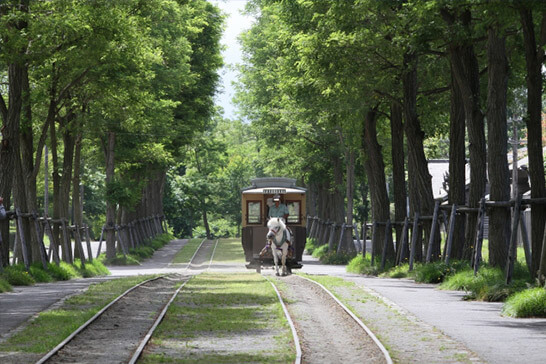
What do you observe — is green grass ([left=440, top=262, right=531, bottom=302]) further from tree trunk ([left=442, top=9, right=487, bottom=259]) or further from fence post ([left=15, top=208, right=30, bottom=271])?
fence post ([left=15, top=208, right=30, bottom=271])

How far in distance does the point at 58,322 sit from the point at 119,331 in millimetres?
1732

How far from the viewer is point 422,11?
23.1 metres

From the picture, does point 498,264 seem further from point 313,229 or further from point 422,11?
point 313,229

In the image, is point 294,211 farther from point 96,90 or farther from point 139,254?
point 139,254

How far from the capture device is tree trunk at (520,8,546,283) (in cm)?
2092

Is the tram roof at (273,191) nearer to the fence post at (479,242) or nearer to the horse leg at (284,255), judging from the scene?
the horse leg at (284,255)

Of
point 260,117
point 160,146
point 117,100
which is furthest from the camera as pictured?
point 260,117

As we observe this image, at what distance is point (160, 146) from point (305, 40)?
72.2 feet

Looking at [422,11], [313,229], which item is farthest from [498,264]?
[313,229]

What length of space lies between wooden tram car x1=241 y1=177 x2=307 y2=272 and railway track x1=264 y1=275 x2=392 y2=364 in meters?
14.5

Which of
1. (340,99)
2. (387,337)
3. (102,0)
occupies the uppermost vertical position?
(102,0)

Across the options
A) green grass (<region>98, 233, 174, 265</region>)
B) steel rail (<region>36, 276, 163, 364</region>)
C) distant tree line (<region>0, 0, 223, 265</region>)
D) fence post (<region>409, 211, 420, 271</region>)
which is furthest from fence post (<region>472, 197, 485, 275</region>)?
green grass (<region>98, 233, 174, 265</region>)

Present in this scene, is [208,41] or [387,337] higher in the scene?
[208,41]

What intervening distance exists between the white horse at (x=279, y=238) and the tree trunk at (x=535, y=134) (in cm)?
1109
